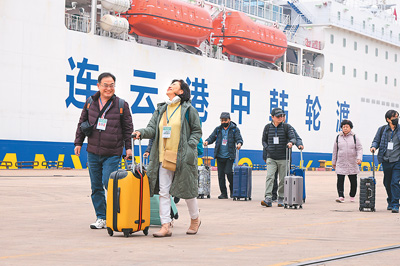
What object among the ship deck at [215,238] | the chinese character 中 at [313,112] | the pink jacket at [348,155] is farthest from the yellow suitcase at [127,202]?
the chinese character 中 at [313,112]

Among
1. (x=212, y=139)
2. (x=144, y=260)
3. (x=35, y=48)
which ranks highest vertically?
(x=35, y=48)

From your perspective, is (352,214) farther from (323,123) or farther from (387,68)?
(387,68)

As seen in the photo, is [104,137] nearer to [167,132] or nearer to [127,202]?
[167,132]

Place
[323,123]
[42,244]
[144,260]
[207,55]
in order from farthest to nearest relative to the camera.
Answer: [323,123] < [207,55] < [42,244] < [144,260]

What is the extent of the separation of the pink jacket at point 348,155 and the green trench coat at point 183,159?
701 centimetres

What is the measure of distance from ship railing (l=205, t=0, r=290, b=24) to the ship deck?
25281 millimetres

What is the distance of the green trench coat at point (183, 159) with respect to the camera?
7188mm

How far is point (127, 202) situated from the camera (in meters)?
6.95

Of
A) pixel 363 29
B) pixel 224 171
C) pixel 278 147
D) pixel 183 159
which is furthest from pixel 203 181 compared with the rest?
pixel 363 29

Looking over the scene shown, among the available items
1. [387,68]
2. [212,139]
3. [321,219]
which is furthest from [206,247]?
[387,68]

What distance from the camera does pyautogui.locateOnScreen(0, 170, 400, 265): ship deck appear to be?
5602 millimetres

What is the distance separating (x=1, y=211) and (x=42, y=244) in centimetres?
331

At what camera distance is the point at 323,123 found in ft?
135

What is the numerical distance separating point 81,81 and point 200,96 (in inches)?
288
